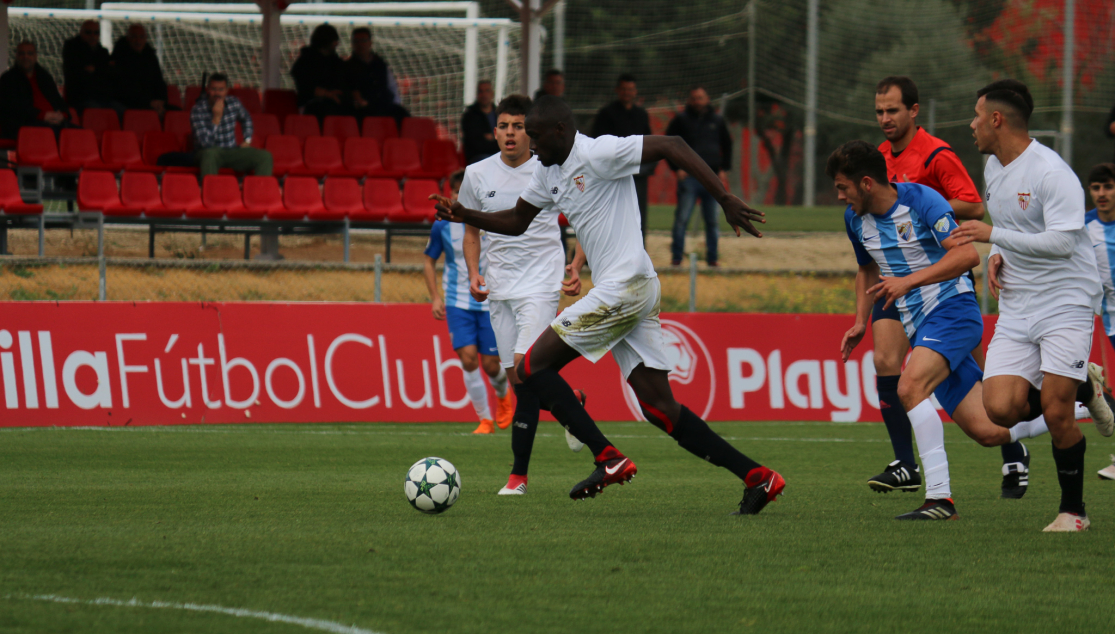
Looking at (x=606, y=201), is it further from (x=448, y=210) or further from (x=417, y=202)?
(x=417, y=202)

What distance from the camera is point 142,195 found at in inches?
666

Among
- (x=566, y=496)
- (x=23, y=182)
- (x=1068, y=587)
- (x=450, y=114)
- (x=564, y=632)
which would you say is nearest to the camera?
(x=564, y=632)

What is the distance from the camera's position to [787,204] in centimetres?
3409

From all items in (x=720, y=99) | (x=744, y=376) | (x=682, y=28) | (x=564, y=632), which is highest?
(x=682, y=28)

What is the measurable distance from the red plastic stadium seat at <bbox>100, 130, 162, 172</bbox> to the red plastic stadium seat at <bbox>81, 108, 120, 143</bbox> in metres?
0.42

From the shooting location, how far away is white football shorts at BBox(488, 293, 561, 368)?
7.99 m

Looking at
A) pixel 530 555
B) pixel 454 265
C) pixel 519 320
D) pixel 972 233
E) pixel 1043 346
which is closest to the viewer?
pixel 530 555

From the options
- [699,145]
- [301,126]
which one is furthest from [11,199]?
[699,145]

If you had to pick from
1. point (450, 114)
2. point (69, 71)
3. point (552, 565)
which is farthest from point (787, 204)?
point (552, 565)

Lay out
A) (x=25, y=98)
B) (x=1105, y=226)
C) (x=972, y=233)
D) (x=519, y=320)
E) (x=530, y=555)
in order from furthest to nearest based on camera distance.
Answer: (x=25, y=98)
(x=1105, y=226)
(x=519, y=320)
(x=972, y=233)
(x=530, y=555)

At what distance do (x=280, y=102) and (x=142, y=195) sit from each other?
4.02m

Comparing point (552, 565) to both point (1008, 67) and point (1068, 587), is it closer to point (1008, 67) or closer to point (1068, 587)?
point (1068, 587)

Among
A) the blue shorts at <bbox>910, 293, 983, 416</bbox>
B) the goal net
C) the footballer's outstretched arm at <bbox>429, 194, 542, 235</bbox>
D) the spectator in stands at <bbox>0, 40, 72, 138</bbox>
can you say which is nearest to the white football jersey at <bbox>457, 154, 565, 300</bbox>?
the footballer's outstretched arm at <bbox>429, 194, 542, 235</bbox>

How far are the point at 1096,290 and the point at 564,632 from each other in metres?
3.33
